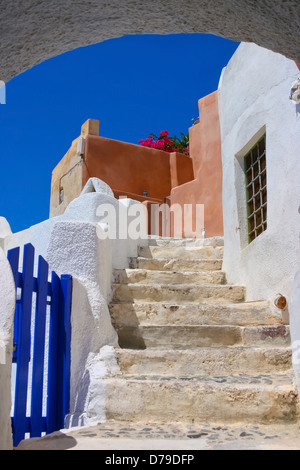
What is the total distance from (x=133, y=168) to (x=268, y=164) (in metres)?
7.81

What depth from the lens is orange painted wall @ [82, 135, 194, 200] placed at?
39.2 feet

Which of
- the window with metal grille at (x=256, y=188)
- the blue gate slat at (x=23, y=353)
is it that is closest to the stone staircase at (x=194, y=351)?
the blue gate slat at (x=23, y=353)

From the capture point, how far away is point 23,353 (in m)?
3.19

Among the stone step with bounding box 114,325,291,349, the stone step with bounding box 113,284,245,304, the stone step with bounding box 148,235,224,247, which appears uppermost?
the stone step with bounding box 148,235,224,247

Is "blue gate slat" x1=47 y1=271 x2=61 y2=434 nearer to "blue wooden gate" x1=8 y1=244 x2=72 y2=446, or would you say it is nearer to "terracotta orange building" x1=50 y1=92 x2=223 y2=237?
"blue wooden gate" x1=8 y1=244 x2=72 y2=446

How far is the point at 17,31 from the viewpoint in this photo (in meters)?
1.58

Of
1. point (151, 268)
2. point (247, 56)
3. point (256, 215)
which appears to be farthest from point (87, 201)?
point (247, 56)

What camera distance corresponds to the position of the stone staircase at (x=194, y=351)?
10.5ft

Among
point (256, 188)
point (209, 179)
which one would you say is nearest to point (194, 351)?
point (256, 188)

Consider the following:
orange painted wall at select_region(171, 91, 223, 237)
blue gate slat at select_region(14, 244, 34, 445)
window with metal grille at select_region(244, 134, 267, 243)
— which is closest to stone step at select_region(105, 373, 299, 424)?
blue gate slat at select_region(14, 244, 34, 445)

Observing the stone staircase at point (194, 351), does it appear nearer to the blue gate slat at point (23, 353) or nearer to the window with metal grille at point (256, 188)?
the blue gate slat at point (23, 353)

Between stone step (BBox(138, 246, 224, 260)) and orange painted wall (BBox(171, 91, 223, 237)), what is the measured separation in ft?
7.31

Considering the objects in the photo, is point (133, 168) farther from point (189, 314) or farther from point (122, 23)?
point (122, 23)

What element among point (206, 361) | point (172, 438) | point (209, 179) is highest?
point (209, 179)
